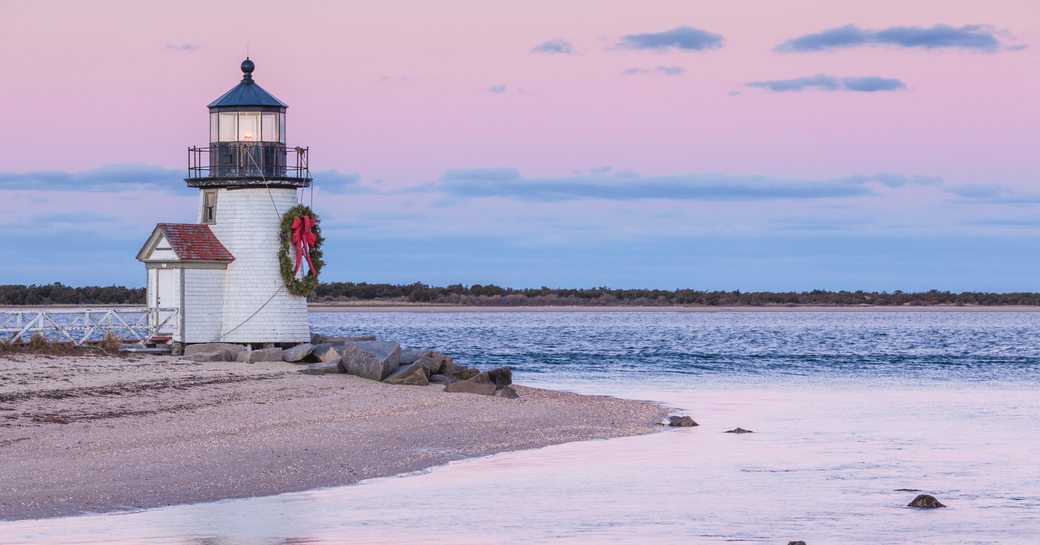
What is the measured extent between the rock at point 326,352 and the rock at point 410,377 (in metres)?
1.92

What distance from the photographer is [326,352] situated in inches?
1202

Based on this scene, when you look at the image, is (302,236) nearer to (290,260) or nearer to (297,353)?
(290,260)

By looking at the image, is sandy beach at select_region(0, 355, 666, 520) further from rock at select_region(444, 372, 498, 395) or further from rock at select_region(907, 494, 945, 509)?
rock at select_region(907, 494, 945, 509)

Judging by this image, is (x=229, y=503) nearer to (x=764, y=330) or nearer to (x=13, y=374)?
(x=13, y=374)

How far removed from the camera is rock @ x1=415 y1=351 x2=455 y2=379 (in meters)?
29.4

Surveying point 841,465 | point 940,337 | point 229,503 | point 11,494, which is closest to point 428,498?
point 229,503

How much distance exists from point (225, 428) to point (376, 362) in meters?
9.09

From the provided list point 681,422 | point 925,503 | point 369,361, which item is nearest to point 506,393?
point 369,361

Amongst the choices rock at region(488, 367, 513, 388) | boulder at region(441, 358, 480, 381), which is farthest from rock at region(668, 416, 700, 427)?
boulder at region(441, 358, 480, 381)

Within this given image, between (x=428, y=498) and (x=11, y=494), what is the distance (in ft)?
14.2

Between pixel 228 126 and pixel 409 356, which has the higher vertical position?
pixel 228 126

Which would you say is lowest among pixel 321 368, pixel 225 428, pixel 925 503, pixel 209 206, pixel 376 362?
A: pixel 925 503

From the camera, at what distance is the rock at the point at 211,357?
2962 centimetres

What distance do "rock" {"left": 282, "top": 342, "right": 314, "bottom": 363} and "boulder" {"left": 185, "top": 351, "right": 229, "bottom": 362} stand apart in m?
1.17
